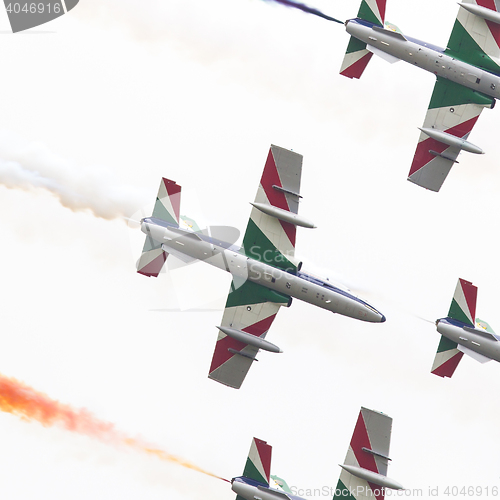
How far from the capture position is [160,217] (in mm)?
68062

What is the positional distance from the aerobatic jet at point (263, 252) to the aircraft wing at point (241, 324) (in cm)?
4

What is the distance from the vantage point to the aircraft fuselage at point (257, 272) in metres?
67.5

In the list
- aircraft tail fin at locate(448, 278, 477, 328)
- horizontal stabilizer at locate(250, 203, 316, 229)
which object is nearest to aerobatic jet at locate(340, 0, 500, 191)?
aircraft tail fin at locate(448, 278, 477, 328)

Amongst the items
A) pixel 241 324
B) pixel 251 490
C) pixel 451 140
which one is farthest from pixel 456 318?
A: pixel 251 490

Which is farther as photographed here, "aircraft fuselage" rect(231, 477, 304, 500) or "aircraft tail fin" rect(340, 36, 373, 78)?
"aircraft tail fin" rect(340, 36, 373, 78)

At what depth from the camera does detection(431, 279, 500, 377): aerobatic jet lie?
6962cm

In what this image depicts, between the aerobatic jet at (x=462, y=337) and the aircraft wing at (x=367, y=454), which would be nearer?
the aircraft wing at (x=367, y=454)

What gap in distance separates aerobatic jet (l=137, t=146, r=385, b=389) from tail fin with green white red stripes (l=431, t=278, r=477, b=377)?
141 inches

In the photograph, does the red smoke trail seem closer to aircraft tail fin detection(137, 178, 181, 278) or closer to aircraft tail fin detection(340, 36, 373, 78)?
aircraft tail fin detection(340, 36, 373, 78)

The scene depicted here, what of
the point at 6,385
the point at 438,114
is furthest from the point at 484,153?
the point at 6,385

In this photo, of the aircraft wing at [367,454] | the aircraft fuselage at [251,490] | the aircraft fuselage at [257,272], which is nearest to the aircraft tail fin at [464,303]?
the aircraft fuselage at [257,272]

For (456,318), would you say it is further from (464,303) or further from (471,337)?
(471,337)

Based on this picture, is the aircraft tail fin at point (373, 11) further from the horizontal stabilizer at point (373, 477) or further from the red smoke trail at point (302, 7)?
the horizontal stabilizer at point (373, 477)

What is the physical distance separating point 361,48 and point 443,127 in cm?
513
